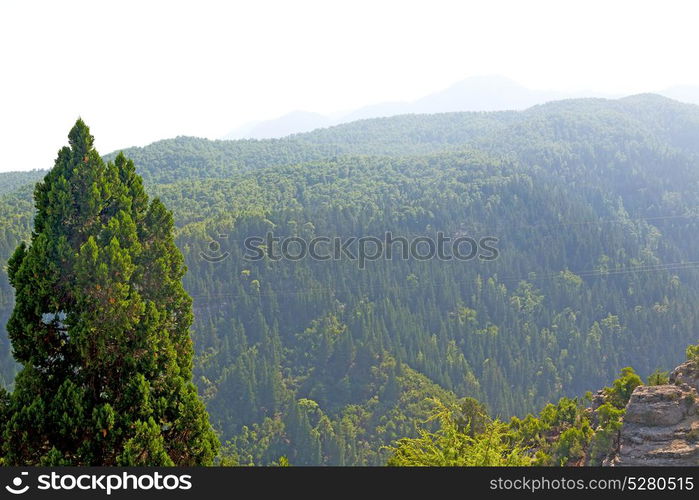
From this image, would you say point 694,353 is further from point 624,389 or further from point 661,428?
point 661,428

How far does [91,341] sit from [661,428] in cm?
2096

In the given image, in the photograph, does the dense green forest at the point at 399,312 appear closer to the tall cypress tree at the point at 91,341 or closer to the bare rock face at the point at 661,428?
the bare rock face at the point at 661,428

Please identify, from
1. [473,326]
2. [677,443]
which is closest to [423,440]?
[677,443]

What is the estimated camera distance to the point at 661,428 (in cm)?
2498

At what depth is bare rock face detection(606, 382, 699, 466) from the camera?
79.2 feet

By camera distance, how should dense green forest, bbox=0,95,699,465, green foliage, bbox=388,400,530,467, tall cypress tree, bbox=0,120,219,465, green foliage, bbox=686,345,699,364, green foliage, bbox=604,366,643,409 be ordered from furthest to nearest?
dense green forest, bbox=0,95,699,465, green foliage, bbox=604,366,643,409, green foliage, bbox=686,345,699,364, green foliage, bbox=388,400,530,467, tall cypress tree, bbox=0,120,219,465

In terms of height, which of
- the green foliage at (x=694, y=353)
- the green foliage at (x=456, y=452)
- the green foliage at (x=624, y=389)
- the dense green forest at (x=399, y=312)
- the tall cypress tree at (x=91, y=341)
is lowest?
the dense green forest at (x=399, y=312)

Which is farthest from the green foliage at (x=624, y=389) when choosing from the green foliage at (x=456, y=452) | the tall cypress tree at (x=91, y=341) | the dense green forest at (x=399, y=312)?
the dense green forest at (x=399, y=312)

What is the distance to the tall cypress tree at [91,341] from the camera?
1482 cm

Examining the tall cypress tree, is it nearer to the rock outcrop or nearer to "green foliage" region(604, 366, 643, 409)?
the rock outcrop

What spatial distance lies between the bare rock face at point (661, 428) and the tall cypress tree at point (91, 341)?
54.7ft

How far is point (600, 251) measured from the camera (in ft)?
505

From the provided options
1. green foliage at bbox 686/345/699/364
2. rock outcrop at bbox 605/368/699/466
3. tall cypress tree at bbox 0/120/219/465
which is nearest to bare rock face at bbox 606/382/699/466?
rock outcrop at bbox 605/368/699/466

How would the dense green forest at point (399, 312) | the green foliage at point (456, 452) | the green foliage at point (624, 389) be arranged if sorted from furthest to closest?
the dense green forest at point (399, 312)
the green foliage at point (624, 389)
the green foliage at point (456, 452)
